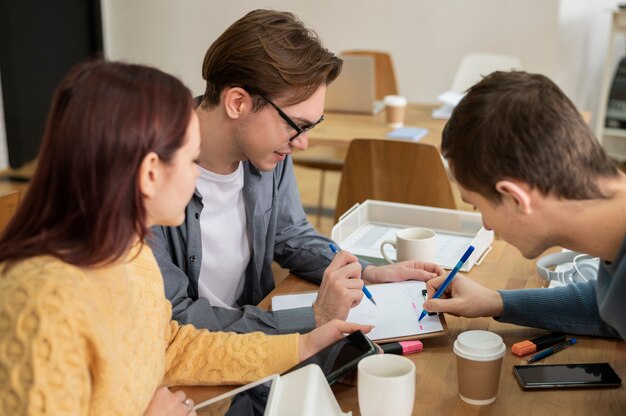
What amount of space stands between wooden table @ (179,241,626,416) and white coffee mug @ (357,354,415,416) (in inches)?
3.1

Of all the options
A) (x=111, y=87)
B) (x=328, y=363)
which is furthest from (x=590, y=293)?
(x=111, y=87)

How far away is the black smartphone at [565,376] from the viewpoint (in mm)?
1201

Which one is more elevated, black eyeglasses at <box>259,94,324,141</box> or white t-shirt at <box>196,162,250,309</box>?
black eyeglasses at <box>259,94,324,141</box>

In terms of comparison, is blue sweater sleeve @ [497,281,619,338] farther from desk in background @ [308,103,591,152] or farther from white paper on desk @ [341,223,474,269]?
desk in background @ [308,103,591,152]

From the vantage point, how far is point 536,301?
1.40 meters

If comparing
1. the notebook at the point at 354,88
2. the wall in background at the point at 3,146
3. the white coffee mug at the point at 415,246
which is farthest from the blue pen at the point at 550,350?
the wall in background at the point at 3,146

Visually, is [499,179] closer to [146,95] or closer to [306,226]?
[146,95]

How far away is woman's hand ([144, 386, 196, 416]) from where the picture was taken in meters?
1.10

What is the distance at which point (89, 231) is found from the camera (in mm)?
933

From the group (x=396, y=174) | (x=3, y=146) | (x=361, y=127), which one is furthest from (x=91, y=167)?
(x=3, y=146)

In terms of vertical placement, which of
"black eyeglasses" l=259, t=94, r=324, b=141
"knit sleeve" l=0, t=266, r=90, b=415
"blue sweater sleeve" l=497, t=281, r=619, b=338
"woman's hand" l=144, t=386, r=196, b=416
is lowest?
"woman's hand" l=144, t=386, r=196, b=416

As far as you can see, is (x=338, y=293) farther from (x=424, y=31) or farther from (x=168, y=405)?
(x=424, y=31)

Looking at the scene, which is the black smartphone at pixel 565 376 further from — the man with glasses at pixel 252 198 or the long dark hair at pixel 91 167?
the long dark hair at pixel 91 167

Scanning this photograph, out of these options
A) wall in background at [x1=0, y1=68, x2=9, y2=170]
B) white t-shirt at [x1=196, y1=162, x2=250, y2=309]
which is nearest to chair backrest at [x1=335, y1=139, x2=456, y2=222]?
white t-shirt at [x1=196, y1=162, x2=250, y2=309]
